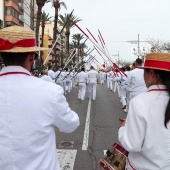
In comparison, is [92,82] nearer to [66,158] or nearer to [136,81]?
[136,81]

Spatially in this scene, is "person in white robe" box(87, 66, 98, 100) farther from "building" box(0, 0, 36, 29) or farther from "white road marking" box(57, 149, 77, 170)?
"building" box(0, 0, 36, 29)

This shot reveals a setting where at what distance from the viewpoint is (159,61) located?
2518 millimetres

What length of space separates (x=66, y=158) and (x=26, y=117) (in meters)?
3.94

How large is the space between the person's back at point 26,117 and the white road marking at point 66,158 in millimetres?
3309

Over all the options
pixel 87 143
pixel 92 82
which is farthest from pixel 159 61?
pixel 92 82

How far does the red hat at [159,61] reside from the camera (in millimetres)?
2494

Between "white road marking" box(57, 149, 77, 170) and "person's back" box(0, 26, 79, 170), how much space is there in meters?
3.31

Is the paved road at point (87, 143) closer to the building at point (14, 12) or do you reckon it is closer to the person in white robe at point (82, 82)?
the person in white robe at point (82, 82)

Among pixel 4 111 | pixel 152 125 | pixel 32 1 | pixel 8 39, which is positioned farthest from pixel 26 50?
pixel 32 1

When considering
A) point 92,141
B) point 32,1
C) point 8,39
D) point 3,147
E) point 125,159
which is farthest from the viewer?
point 32,1

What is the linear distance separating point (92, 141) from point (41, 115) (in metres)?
5.36

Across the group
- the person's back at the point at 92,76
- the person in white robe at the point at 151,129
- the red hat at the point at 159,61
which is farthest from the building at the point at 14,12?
the person in white robe at the point at 151,129

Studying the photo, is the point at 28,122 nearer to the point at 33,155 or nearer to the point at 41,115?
the point at 41,115

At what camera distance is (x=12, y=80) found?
2273mm
